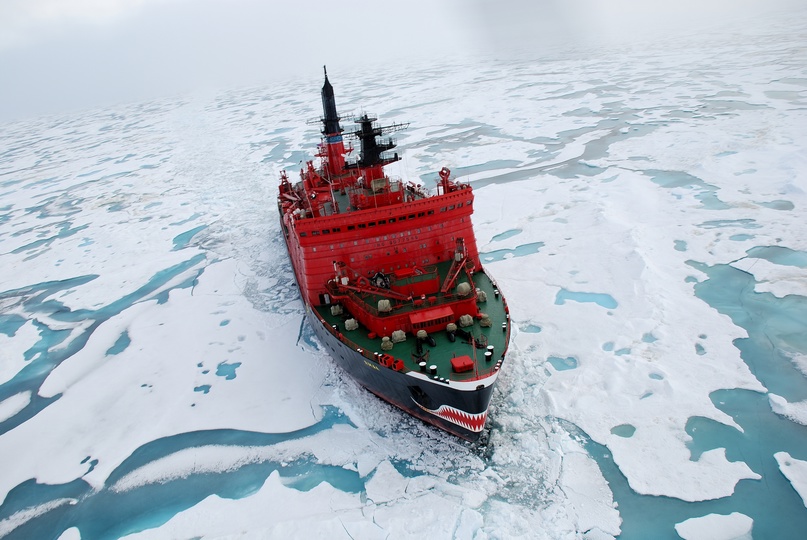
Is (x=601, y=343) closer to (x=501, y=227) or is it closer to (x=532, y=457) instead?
(x=532, y=457)

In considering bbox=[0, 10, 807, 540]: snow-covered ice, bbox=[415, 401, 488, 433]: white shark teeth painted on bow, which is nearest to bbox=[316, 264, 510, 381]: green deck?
bbox=[415, 401, 488, 433]: white shark teeth painted on bow

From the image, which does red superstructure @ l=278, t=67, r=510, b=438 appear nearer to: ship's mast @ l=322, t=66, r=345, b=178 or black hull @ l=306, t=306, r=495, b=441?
black hull @ l=306, t=306, r=495, b=441

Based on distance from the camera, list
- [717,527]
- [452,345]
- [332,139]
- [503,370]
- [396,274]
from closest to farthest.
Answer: [717,527], [452,345], [503,370], [396,274], [332,139]

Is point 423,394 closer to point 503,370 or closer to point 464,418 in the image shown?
point 464,418

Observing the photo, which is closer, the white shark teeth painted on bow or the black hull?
the black hull

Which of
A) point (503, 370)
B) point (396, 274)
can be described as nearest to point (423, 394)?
point (503, 370)

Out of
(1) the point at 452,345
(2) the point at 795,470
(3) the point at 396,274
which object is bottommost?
(2) the point at 795,470

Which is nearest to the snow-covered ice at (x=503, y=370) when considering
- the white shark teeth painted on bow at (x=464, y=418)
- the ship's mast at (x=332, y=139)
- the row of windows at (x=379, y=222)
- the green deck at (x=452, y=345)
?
the white shark teeth painted on bow at (x=464, y=418)

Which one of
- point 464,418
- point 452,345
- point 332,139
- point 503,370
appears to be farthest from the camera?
point 332,139
